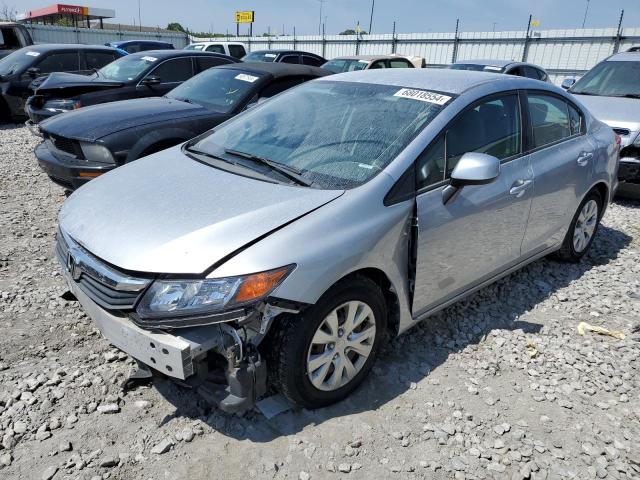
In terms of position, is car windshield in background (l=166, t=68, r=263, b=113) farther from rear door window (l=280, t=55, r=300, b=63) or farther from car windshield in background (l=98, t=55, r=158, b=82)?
rear door window (l=280, t=55, r=300, b=63)

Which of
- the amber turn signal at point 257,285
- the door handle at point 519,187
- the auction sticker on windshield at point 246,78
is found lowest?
the amber turn signal at point 257,285

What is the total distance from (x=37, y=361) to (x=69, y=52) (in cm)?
902

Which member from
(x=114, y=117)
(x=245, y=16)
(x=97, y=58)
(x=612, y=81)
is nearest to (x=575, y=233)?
(x=612, y=81)

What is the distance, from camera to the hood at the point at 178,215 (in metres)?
2.21

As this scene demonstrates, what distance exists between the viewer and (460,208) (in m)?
2.96

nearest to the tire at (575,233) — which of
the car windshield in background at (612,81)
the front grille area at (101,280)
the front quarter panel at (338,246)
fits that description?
the front quarter panel at (338,246)

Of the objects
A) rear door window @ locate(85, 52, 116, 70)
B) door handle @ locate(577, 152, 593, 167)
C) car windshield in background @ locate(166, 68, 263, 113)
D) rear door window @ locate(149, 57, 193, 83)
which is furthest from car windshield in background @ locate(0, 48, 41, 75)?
door handle @ locate(577, 152, 593, 167)

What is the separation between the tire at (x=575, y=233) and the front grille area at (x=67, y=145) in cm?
439

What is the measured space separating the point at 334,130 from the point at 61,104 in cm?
561

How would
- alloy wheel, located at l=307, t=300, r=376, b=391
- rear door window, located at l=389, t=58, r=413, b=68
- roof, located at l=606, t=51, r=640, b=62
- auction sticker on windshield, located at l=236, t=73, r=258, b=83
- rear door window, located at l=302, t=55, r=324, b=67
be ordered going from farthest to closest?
1. rear door window, located at l=302, t=55, r=324, b=67
2. rear door window, located at l=389, t=58, r=413, b=68
3. roof, located at l=606, t=51, r=640, b=62
4. auction sticker on windshield, located at l=236, t=73, r=258, b=83
5. alloy wheel, located at l=307, t=300, r=376, b=391

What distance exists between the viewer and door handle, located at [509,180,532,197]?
11.0ft

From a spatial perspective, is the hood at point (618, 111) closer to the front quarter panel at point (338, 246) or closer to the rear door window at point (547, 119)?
the rear door window at point (547, 119)

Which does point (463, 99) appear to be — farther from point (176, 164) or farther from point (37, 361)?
point (37, 361)

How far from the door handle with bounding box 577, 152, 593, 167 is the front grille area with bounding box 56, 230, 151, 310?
344 centimetres
